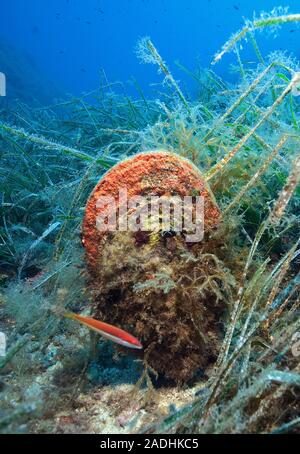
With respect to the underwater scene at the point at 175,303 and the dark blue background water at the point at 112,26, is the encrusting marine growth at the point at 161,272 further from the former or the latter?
the dark blue background water at the point at 112,26

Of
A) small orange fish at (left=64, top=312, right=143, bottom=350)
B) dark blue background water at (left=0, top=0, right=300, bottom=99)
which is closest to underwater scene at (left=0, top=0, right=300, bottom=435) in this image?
small orange fish at (left=64, top=312, right=143, bottom=350)

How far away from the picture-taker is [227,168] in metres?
2.76

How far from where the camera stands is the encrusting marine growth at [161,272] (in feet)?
7.61

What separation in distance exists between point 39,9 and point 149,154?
536ft

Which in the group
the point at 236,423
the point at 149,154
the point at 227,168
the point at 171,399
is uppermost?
the point at 227,168

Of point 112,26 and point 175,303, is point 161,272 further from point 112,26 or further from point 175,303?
point 112,26

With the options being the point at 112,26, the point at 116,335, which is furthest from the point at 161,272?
the point at 112,26

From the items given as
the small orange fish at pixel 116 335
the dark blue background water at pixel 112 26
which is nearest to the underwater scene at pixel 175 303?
the small orange fish at pixel 116 335

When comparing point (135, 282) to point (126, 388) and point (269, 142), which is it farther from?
point (269, 142)

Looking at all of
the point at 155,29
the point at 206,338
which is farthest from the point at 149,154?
the point at 155,29

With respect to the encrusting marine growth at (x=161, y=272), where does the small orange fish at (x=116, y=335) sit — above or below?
below

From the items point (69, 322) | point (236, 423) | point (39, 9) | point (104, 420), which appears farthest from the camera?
point (39, 9)

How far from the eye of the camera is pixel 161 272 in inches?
91.4

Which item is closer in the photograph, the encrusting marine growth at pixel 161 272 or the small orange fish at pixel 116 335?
the small orange fish at pixel 116 335
